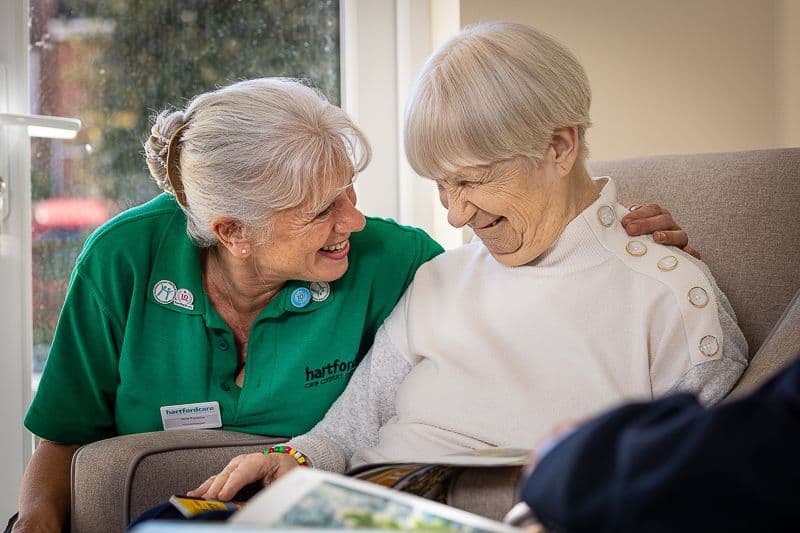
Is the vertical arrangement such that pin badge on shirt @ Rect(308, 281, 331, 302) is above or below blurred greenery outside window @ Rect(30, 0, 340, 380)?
below

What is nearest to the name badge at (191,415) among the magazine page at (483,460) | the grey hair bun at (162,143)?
the grey hair bun at (162,143)

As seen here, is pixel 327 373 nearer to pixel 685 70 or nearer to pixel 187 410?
pixel 187 410

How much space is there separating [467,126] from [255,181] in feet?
1.27

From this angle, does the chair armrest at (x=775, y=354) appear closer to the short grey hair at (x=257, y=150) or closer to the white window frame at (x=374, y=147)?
the short grey hair at (x=257, y=150)

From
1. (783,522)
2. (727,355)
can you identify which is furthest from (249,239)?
(783,522)

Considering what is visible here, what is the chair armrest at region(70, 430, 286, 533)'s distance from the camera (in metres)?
1.39

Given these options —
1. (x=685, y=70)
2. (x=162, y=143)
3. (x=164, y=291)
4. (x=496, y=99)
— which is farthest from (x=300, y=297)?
(x=685, y=70)

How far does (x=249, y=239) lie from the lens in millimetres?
1642

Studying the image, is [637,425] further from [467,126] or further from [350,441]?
[350,441]

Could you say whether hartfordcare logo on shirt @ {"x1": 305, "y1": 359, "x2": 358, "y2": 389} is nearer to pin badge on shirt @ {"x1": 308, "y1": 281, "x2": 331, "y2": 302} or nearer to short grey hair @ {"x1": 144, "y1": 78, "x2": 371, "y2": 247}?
pin badge on shirt @ {"x1": 308, "y1": 281, "x2": 331, "y2": 302}

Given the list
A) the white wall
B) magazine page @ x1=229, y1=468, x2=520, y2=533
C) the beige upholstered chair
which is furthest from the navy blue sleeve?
the white wall

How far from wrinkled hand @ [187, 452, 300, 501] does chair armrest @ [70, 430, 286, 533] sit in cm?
5

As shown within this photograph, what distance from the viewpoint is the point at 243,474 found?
1.33 meters

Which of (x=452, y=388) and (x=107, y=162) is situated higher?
(x=107, y=162)
